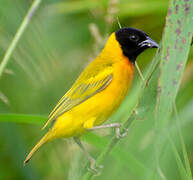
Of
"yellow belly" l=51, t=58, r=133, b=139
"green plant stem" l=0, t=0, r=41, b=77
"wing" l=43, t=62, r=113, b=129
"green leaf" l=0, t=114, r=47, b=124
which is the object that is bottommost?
"yellow belly" l=51, t=58, r=133, b=139

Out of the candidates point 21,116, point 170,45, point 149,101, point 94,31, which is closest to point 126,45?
point 94,31

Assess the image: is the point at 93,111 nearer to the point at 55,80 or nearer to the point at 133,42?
the point at 55,80

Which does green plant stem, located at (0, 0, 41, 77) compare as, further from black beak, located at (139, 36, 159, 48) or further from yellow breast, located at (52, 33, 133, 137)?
black beak, located at (139, 36, 159, 48)

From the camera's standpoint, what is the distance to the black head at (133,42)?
2344mm

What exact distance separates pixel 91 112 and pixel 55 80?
0.30 m

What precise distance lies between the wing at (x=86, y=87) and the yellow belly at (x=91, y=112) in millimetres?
30

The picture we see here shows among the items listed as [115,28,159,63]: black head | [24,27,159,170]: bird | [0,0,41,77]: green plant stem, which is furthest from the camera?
[115,28,159,63]: black head

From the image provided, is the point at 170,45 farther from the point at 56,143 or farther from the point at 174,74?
the point at 56,143

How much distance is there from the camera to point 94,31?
95.6 inches

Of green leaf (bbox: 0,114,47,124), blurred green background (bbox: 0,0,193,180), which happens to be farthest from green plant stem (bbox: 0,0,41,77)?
green leaf (bbox: 0,114,47,124)

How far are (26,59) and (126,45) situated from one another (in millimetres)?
738

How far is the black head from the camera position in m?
2.34

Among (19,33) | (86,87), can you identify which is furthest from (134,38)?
(19,33)

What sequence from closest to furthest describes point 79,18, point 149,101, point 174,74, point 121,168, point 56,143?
point 174,74
point 149,101
point 121,168
point 56,143
point 79,18
